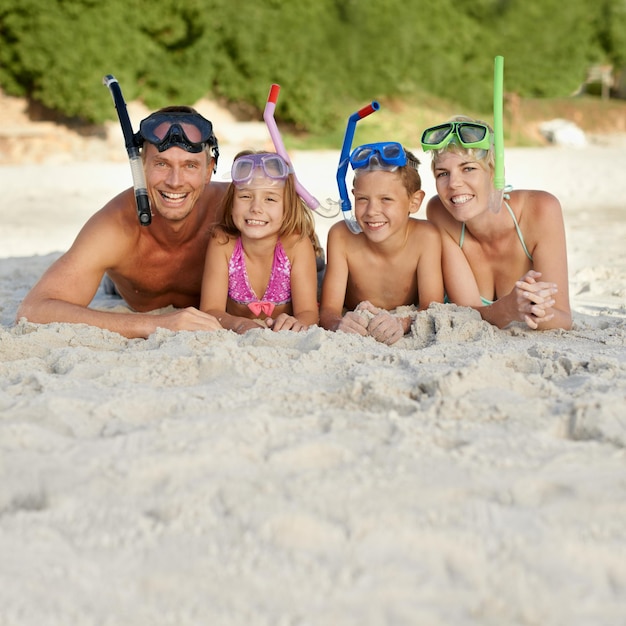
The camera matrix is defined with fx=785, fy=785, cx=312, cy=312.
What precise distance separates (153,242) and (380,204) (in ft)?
3.66

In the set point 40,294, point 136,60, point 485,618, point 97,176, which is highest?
point 136,60

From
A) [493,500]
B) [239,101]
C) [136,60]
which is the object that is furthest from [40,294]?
[239,101]

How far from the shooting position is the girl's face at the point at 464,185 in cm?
350

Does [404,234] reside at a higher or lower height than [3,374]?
higher

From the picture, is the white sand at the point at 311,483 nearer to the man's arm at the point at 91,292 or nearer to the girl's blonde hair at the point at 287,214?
the man's arm at the point at 91,292

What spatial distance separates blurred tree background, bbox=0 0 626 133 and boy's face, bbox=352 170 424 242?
12.3m

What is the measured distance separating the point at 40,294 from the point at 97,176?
8.18 m

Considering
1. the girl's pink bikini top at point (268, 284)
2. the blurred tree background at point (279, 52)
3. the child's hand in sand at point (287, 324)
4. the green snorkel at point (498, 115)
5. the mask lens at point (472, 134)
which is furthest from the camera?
the blurred tree background at point (279, 52)

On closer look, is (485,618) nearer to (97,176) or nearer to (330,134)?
(97,176)

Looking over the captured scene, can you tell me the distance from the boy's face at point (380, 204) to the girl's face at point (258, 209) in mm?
377

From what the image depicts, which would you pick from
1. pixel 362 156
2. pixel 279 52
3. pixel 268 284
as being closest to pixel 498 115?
pixel 362 156

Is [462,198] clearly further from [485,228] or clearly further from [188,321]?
[188,321]

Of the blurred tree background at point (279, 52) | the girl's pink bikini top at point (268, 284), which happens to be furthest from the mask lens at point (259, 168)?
the blurred tree background at point (279, 52)

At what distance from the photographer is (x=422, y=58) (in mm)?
21734
